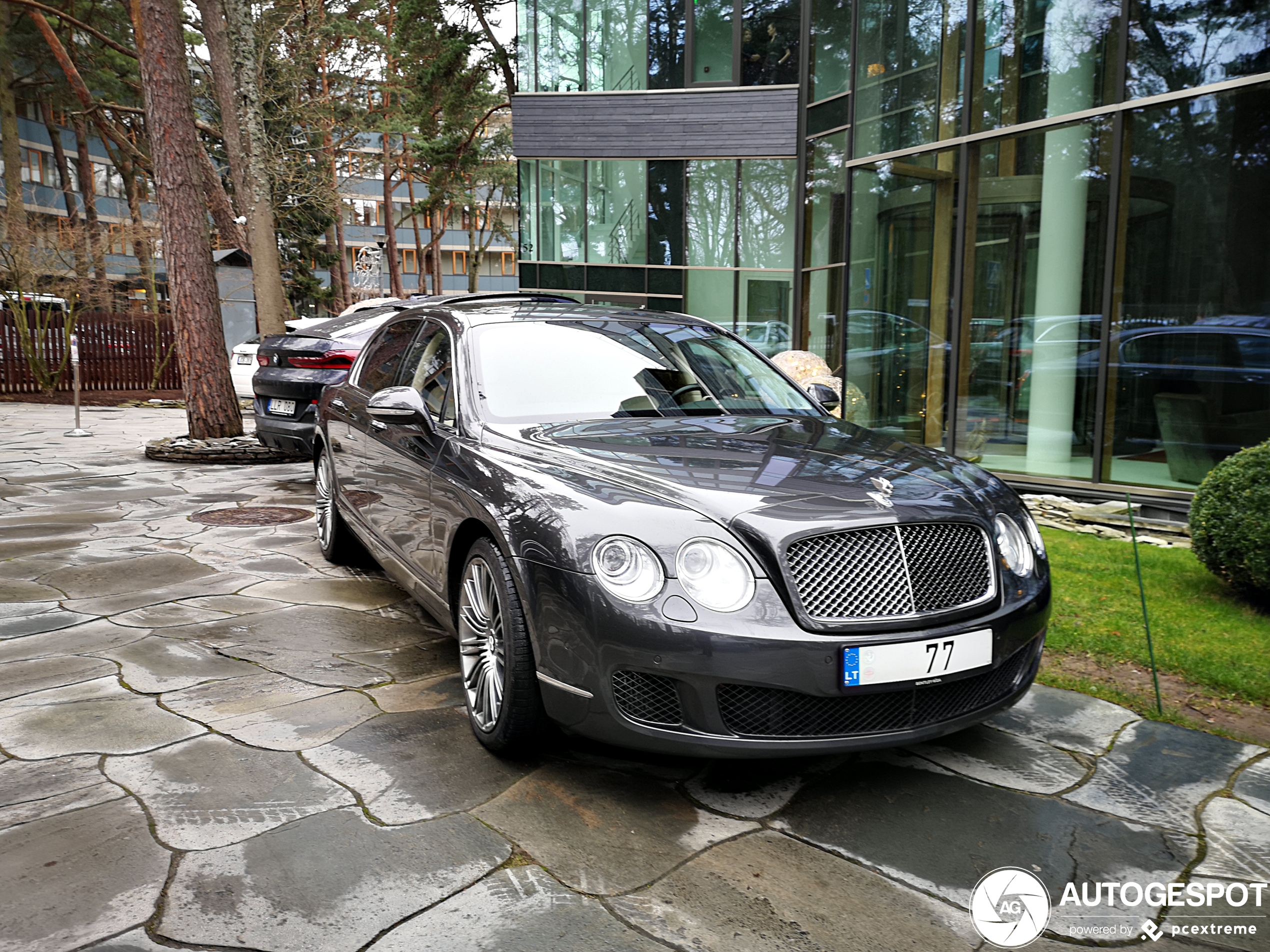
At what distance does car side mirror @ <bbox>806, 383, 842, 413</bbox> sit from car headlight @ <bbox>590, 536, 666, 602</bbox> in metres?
2.14

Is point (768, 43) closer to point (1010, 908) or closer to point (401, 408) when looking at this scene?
point (401, 408)

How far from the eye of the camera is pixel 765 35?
709 inches

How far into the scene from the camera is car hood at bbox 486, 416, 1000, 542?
9.49 feet

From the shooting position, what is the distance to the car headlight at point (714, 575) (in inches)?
107

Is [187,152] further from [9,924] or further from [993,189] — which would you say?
[9,924]

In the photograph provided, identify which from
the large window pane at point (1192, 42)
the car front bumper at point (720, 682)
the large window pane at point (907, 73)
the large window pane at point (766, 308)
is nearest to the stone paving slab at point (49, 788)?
the car front bumper at point (720, 682)

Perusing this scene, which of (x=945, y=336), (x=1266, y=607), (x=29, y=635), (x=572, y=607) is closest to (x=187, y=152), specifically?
(x=29, y=635)

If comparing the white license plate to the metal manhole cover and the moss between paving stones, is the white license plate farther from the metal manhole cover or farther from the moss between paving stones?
the moss between paving stones

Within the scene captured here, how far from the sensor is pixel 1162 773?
131 inches

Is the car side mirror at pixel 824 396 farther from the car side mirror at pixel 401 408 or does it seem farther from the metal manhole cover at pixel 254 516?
the metal manhole cover at pixel 254 516

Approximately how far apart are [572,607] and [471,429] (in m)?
1.22

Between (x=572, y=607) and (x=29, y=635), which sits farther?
(x=29, y=635)

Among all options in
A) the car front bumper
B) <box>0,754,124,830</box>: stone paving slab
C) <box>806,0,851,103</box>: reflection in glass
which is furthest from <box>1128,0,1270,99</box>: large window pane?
<box>0,754,124,830</box>: stone paving slab

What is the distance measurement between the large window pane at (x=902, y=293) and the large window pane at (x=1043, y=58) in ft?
2.26
